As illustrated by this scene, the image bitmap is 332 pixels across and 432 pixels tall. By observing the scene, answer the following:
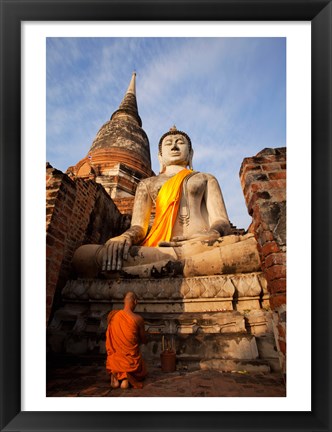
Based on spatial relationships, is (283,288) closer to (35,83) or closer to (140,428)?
(140,428)

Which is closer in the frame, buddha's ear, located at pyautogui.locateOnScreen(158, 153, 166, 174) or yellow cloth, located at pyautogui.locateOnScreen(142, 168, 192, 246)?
yellow cloth, located at pyautogui.locateOnScreen(142, 168, 192, 246)

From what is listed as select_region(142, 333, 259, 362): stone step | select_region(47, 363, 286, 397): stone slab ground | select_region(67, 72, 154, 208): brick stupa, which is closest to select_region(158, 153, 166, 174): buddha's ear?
select_region(67, 72, 154, 208): brick stupa

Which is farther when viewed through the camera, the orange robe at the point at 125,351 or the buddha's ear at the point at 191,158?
the buddha's ear at the point at 191,158

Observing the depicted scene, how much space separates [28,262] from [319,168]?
2078 millimetres

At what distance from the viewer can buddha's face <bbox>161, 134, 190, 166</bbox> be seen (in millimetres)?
6516

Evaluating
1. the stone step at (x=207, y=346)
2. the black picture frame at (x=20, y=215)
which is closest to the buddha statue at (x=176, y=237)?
the stone step at (x=207, y=346)

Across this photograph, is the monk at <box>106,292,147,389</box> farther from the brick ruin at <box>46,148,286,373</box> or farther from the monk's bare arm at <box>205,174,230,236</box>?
the monk's bare arm at <box>205,174,230,236</box>

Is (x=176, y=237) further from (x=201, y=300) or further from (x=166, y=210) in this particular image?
(x=201, y=300)

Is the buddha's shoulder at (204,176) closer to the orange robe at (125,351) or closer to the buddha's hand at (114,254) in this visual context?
the buddha's hand at (114,254)

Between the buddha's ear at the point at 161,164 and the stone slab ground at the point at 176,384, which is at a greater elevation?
the buddha's ear at the point at 161,164

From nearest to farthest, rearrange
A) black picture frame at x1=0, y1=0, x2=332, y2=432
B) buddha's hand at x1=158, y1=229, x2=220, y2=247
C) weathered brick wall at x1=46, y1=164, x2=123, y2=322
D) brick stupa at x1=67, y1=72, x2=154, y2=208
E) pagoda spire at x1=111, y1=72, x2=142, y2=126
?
black picture frame at x1=0, y1=0, x2=332, y2=432, weathered brick wall at x1=46, y1=164, x2=123, y2=322, buddha's hand at x1=158, y1=229, x2=220, y2=247, brick stupa at x1=67, y1=72, x2=154, y2=208, pagoda spire at x1=111, y1=72, x2=142, y2=126

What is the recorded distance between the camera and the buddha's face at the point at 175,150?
652 centimetres

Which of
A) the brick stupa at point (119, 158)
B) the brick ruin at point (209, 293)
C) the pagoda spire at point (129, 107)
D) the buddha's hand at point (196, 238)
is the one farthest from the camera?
the pagoda spire at point (129, 107)

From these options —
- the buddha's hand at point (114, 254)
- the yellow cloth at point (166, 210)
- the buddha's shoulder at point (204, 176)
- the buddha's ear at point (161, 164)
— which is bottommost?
the buddha's hand at point (114, 254)
